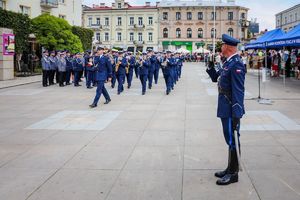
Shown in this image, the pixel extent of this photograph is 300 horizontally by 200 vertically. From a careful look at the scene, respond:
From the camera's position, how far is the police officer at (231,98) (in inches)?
216

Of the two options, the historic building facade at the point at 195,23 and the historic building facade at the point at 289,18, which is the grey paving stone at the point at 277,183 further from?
the historic building facade at the point at 195,23

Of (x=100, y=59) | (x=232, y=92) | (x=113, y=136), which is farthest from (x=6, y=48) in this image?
(x=232, y=92)

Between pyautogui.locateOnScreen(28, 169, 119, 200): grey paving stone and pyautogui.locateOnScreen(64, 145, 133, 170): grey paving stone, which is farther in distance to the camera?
pyautogui.locateOnScreen(64, 145, 133, 170): grey paving stone

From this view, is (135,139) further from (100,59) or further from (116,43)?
(116,43)

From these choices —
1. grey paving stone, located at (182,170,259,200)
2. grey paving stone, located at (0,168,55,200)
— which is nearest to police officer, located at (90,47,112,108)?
grey paving stone, located at (0,168,55,200)

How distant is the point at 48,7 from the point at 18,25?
16.8 metres

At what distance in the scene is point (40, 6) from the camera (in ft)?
145

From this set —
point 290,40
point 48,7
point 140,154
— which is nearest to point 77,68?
point 290,40

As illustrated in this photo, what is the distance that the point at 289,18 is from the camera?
256ft

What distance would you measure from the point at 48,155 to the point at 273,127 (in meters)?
5.08

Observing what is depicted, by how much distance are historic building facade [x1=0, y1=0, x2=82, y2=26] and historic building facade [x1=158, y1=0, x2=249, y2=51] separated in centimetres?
3695

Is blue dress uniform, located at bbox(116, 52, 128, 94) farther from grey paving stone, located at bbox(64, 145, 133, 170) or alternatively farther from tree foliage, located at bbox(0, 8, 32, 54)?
tree foliage, located at bbox(0, 8, 32, 54)

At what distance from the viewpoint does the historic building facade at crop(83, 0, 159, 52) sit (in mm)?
87375

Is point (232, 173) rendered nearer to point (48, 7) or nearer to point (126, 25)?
point (48, 7)
